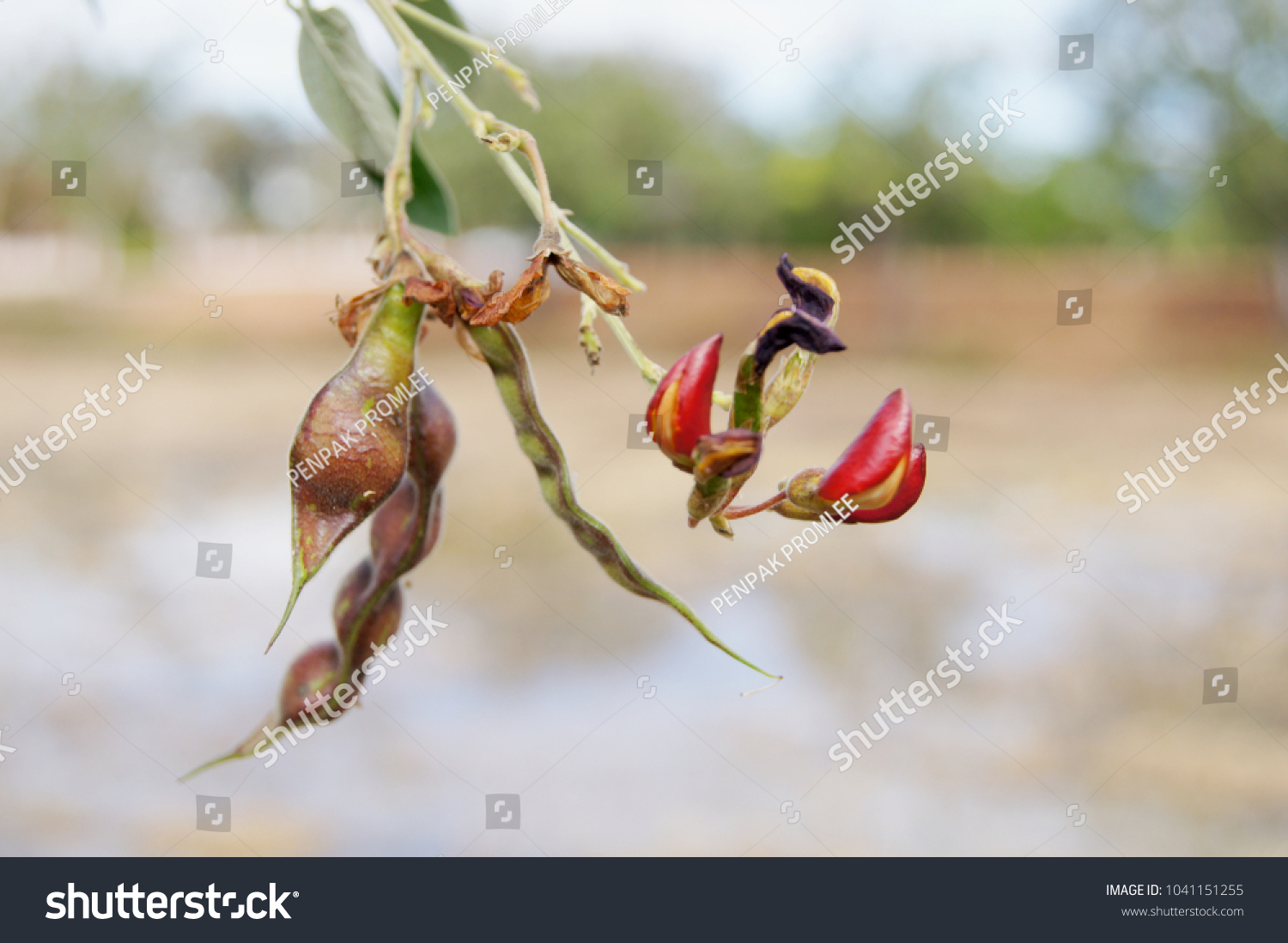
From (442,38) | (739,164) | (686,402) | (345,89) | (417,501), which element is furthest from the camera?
(739,164)

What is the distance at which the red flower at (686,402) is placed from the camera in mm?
545

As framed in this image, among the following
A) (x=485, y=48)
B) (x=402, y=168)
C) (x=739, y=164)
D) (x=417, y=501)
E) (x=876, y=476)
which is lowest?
(x=876, y=476)

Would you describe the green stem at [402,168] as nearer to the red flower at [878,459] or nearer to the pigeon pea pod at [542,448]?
the pigeon pea pod at [542,448]

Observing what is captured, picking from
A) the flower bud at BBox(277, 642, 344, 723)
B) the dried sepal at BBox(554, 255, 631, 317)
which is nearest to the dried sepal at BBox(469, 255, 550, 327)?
the dried sepal at BBox(554, 255, 631, 317)

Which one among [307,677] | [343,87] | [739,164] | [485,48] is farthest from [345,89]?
[739,164]

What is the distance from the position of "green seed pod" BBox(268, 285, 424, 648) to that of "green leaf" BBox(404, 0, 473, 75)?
18.3 inches

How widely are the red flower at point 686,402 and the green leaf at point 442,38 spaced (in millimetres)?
609

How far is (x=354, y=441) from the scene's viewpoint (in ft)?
2.10

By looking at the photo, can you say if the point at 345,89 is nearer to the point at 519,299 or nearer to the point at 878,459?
the point at 519,299

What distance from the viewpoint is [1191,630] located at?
7.72 m

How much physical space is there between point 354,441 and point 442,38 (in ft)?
2.12

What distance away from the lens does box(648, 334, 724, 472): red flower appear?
54 centimetres

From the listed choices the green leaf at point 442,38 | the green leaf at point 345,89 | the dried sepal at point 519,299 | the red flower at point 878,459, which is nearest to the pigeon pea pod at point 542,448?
the dried sepal at point 519,299

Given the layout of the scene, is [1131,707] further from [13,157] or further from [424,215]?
[13,157]
